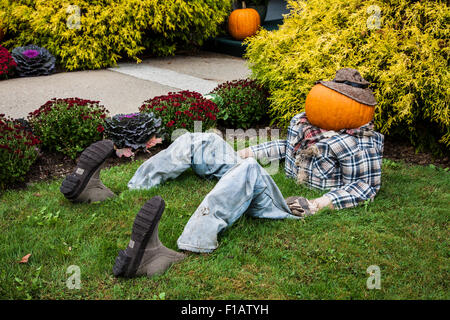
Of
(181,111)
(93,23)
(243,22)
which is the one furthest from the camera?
(243,22)

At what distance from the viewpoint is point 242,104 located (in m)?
5.61

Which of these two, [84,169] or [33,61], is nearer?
[84,169]

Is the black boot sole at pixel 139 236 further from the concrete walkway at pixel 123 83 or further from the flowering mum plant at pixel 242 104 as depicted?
the concrete walkway at pixel 123 83

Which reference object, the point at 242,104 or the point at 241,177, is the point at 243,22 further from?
the point at 241,177

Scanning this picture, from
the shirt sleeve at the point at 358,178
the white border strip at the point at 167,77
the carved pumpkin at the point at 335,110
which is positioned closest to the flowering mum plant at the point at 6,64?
the white border strip at the point at 167,77

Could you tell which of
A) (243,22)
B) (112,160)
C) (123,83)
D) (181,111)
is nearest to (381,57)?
(181,111)

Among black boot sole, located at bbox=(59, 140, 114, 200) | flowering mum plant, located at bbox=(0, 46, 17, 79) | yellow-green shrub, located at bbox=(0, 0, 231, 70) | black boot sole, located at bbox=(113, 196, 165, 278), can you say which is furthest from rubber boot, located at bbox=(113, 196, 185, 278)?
yellow-green shrub, located at bbox=(0, 0, 231, 70)

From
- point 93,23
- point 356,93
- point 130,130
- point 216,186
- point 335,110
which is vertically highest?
point 356,93

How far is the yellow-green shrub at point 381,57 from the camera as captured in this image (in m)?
4.55

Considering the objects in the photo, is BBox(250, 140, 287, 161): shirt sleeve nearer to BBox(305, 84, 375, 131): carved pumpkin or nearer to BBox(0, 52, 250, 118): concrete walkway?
BBox(305, 84, 375, 131): carved pumpkin

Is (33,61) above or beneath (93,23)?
beneath

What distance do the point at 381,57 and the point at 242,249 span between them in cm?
303

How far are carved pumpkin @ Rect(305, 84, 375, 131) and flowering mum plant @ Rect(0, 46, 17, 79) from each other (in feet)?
19.2

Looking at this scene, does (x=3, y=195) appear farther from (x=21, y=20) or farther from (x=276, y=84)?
(x=21, y=20)
